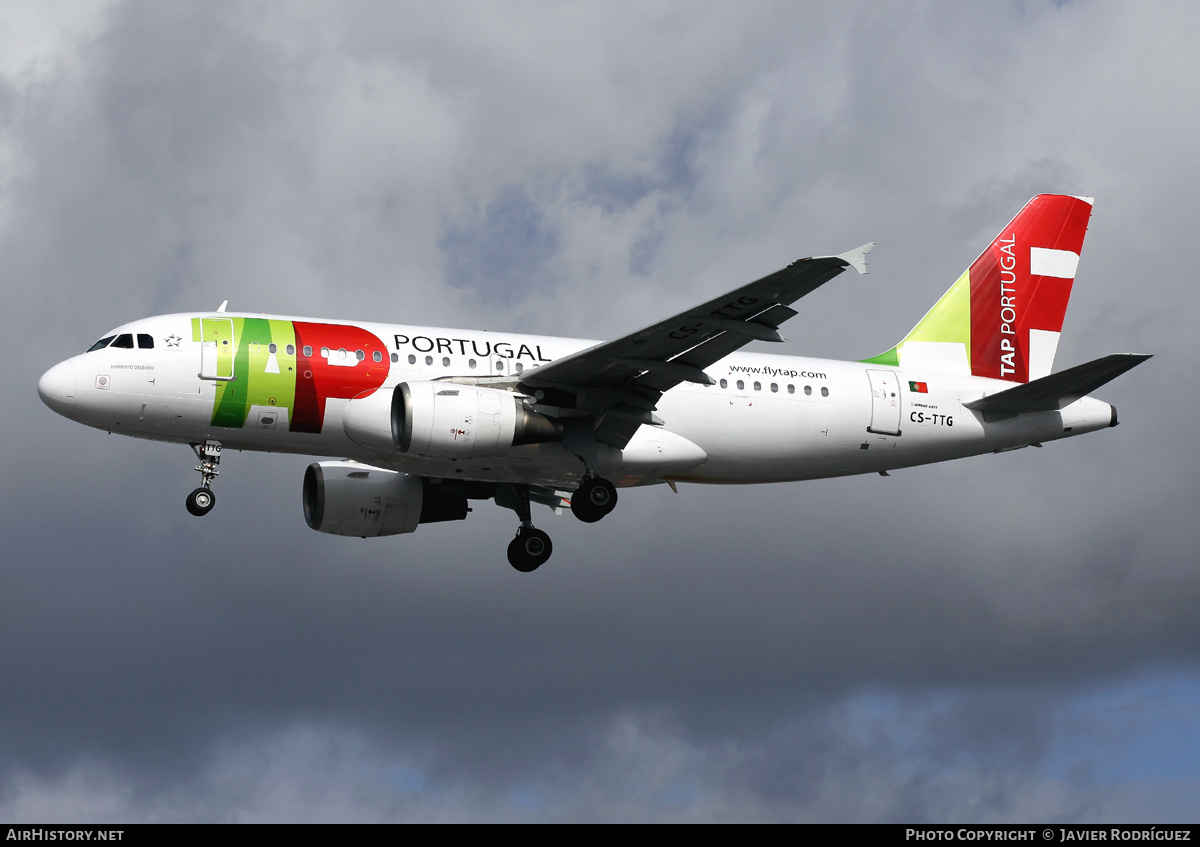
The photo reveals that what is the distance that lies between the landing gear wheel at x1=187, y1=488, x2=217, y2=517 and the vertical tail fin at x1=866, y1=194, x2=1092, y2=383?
683 inches

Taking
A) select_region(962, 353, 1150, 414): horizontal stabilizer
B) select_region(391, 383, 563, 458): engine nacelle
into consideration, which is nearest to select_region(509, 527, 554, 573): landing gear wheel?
select_region(391, 383, 563, 458): engine nacelle

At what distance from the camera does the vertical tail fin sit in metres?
41.2

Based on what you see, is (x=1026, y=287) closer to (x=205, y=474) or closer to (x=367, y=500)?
(x=367, y=500)

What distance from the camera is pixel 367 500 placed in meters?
40.7

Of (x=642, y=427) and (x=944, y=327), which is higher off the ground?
(x=944, y=327)

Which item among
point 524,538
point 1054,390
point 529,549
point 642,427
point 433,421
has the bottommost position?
point 529,549

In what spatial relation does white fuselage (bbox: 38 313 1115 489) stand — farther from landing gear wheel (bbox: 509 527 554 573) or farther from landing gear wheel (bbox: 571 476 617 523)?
landing gear wheel (bbox: 509 527 554 573)

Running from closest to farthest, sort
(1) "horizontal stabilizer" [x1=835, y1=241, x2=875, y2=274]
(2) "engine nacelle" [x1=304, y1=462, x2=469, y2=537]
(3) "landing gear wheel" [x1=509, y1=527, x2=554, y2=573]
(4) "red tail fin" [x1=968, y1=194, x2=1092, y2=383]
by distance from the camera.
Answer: (1) "horizontal stabilizer" [x1=835, y1=241, x2=875, y2=274] < (3) "landing gear wheel" [x1=509, y1=527, x2=554, y2=573] < (2) "engine nacelle" [x1=304, y1=462, x2=469, y2=537] < (4) "red tail fin" [x1=968, y1=194, x2=1092, y2=383]

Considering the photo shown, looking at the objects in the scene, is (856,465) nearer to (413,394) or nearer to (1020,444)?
(1020,444)

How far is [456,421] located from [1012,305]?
17.4 meters

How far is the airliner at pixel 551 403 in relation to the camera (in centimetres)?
3391

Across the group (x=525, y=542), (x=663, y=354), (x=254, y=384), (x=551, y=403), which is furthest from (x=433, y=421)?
(x=525, y=542)

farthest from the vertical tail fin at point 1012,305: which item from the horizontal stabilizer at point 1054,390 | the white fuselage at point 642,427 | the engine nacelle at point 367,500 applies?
the engine nacelle at point 367,500
